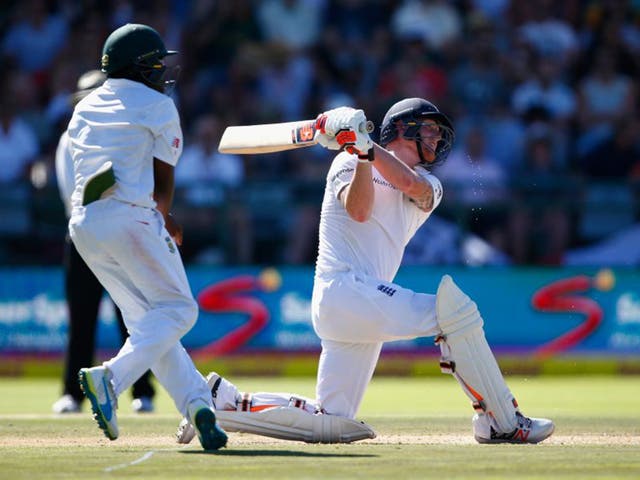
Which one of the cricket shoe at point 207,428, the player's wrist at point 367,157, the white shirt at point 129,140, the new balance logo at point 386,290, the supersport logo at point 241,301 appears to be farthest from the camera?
the supersport logo at point 241,301

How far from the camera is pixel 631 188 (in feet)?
44.9

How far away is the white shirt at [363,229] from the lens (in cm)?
675

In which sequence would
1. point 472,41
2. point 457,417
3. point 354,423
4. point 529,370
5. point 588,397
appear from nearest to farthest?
point 354,423
point 457,417
point 588,397
point 529,370
point 472,41

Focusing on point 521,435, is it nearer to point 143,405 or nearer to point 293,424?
point 293,424

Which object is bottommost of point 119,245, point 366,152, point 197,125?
point 119,245

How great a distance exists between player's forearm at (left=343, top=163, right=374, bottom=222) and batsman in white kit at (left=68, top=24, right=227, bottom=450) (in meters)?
0.90

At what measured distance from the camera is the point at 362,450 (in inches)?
249

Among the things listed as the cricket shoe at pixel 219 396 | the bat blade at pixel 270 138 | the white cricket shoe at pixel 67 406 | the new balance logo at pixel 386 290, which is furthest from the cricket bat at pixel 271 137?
the white cricket shoe at pixel 67 406

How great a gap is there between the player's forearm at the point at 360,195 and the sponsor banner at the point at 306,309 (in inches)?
266

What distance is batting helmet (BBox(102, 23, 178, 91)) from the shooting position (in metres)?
6.45

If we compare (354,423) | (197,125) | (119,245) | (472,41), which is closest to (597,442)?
(354,423)

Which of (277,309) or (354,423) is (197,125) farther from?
(354,423)

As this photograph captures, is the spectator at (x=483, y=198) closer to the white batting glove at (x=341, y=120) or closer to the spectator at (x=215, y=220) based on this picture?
the spectator at (x=215, y=220)

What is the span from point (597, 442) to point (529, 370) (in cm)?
658
